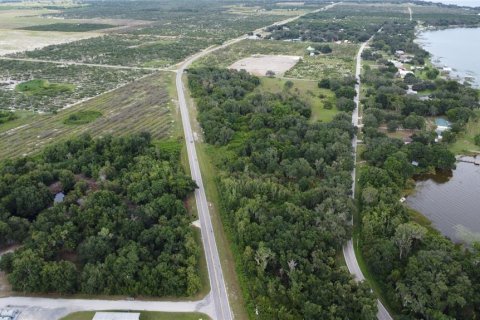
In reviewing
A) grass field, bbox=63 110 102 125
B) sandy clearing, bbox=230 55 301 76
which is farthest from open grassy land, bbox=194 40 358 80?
grass field, bbox=63 110 102 125

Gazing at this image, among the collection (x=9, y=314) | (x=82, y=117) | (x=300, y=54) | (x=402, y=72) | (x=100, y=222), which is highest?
(x=82, y=117)

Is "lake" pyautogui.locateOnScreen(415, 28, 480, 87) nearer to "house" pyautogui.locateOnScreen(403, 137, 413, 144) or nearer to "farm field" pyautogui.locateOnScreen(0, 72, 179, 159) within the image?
"house" pyautogui.locateOnScreen(403, 137, 413, 144)

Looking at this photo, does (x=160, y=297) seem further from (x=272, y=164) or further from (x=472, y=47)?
(x=472, y=47)

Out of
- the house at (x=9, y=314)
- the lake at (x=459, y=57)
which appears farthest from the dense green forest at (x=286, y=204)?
the lake at (x=459, y=57)

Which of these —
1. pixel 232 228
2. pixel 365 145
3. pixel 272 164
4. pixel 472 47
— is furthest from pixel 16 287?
pixel 472 47

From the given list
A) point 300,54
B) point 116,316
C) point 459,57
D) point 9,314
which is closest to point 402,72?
point 300,54

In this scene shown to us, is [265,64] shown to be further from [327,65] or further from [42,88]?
[42,88]
